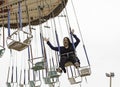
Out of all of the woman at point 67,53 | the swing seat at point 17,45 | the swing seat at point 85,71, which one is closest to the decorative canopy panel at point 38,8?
the woman at point 67,53

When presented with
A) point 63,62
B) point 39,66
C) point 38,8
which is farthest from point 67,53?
point 38,8

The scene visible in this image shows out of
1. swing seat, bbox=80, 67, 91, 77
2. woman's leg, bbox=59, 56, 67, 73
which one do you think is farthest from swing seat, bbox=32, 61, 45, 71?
swing seat, bbox=80, 67, 91, 77

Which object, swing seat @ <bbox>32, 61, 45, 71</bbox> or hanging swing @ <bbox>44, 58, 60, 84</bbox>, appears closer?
swing seat @ <bbox>32, 61, 45, 71</bbox>

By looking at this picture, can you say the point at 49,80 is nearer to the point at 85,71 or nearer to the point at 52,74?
the point at 52,74

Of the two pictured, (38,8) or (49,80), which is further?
(38,8)

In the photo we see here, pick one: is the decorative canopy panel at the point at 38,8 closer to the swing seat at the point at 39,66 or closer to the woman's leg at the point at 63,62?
the woman's leg at the point at 63,62

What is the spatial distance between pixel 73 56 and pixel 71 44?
0.44 metres

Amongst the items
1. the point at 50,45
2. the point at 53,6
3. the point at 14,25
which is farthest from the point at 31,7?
the point at 50,45

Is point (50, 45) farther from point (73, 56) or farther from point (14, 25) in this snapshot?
point (14, 25)

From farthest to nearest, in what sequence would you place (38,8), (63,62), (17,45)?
1. (38,8)
2. (63,62)
3. (17,45)

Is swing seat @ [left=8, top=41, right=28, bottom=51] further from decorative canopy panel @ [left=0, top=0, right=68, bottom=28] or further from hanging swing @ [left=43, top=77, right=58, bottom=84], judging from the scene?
decorative canopy panel @ [left=0, top=0, right=68, bottom=28]

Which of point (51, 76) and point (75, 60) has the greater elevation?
point (75, 60)

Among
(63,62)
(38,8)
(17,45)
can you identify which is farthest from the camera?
(38,8)

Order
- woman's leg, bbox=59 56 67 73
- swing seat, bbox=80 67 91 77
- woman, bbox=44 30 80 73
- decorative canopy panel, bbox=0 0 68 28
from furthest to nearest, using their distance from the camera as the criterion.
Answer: decorative canopy panel, bbox=0 0 68 28 < woman's leg, bbox=59 56 67 73 < woman, bbox=44 30 80 73 < swing seat, bbox=80 67 91 77
